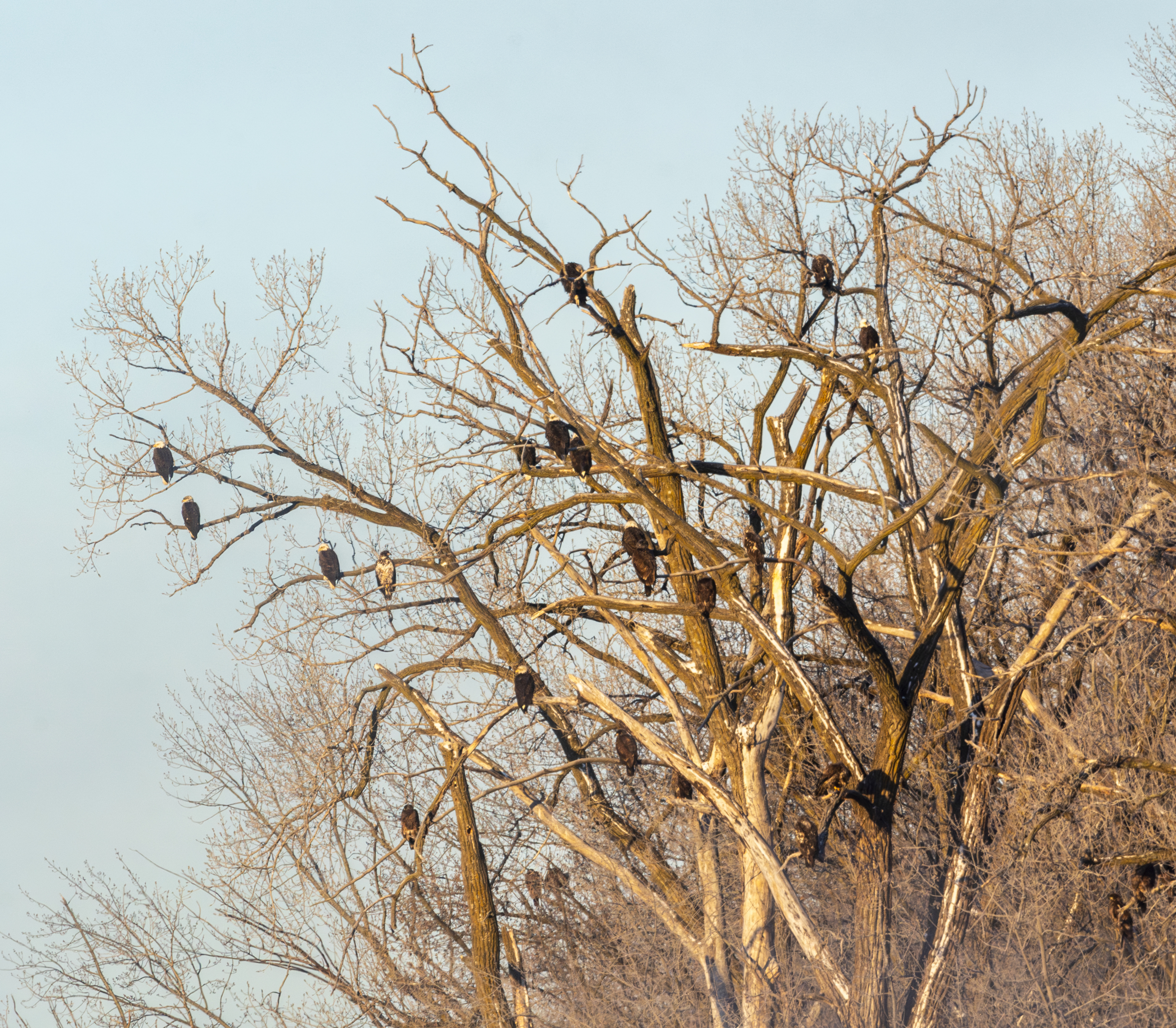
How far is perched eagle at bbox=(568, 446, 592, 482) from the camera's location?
999 centimetres

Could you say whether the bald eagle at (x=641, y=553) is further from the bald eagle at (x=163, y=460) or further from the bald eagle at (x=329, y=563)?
the bald eagle at (x=163, y=460)

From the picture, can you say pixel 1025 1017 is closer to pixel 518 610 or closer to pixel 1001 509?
pixel 1001 509

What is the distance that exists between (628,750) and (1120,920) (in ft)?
16.2

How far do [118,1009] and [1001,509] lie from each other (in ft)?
37.6

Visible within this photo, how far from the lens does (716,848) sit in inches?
488

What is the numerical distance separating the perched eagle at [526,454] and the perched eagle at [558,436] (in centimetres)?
23

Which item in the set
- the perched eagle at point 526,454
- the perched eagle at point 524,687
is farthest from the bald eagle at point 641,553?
the perched eagle at point 524,687

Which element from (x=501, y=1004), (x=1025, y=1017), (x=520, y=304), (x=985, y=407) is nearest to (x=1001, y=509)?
(x=985, y=407)

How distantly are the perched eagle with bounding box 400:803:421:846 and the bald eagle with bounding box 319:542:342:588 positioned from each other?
2.66 m

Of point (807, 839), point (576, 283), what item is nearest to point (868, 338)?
point (576, 283)

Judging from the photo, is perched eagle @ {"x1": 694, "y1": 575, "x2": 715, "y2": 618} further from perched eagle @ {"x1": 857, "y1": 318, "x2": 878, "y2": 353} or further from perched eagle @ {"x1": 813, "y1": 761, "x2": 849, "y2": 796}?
perched eagle @ {"x1": 857, "y1": 318, "x2": 878, "y2": 353}

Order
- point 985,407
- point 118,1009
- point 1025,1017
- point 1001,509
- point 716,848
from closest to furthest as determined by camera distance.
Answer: point 1001,509, point 985,407, point 1025,1017, point 716,848, point 118,1009

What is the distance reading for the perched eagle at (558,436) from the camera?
9.95 m

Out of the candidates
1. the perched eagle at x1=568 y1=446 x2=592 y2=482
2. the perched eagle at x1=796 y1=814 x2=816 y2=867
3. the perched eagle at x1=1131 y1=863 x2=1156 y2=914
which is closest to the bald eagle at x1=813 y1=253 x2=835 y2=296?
the perched eagle at x1=568 y1=446 x2=592 y2=482
